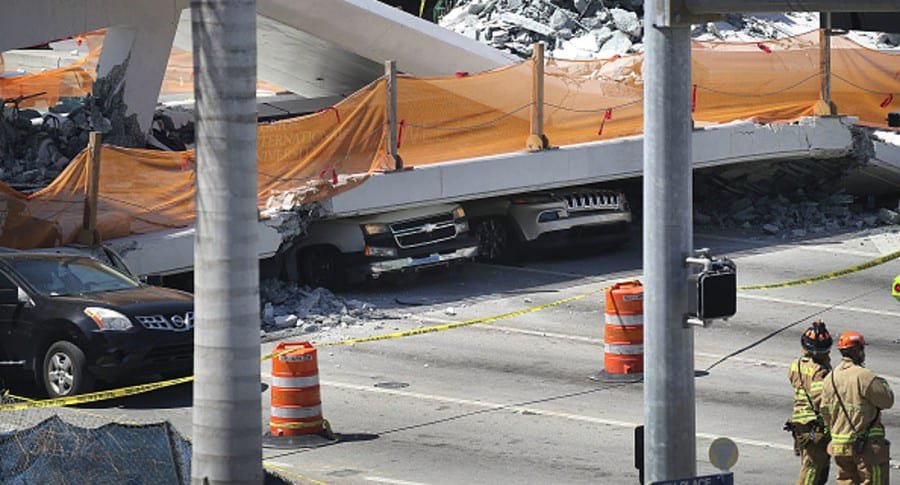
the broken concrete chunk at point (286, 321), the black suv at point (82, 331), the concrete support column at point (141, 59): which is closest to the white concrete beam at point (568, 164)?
the broken concrete chunk at point (286, 321)

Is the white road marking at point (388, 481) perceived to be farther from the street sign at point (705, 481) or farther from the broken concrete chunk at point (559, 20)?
the broken concrete chunk at point (559, 20)

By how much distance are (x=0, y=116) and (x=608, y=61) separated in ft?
27.6

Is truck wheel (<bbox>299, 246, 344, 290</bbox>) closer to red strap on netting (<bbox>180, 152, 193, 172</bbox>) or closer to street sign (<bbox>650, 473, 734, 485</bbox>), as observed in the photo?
red strap on netting (<bbox>180, 152, 193, 172</bbox>)

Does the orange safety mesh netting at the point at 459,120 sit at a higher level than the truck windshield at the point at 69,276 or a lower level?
higher

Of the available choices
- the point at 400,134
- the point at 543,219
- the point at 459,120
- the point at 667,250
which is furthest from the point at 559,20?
the point at 667,250

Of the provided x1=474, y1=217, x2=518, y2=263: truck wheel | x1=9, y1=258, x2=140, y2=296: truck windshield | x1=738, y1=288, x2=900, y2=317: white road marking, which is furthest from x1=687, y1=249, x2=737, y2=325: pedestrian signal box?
x1=474, y1=217, x2=518, y2=263: truck wheel

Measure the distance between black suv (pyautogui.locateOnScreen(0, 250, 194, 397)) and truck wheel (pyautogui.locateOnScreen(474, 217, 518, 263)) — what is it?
23.3ft

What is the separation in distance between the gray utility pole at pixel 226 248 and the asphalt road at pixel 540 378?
2570mm

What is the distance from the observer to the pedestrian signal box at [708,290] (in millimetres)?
11328

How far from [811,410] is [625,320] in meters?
4.94

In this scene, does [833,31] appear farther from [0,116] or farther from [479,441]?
[0,116]

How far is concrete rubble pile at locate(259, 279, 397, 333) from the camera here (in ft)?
66.7

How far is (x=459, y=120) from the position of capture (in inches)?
906

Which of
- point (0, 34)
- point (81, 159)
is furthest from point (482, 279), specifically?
point (0, 34)
